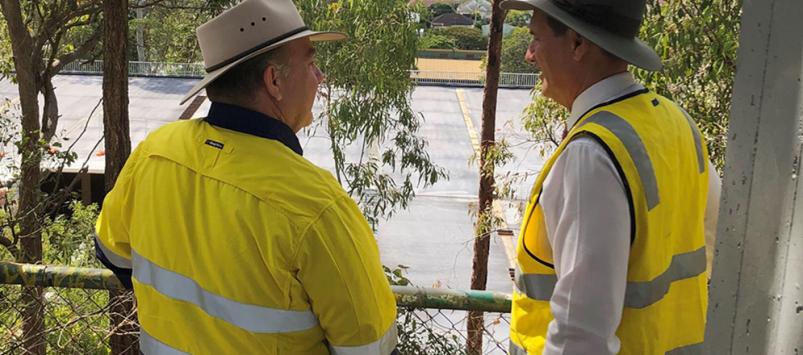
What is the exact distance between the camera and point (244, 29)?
180 centimetres

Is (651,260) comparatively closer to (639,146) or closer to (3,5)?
(639,146)

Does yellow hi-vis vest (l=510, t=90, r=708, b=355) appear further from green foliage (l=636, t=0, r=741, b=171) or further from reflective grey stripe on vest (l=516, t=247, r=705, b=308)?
green foliage (l=636, t=0, r=741, b=171)

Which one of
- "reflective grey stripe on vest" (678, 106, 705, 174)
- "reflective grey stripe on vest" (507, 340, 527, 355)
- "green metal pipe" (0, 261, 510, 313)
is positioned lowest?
"green metal pipe" (0, 261, 510, 313)

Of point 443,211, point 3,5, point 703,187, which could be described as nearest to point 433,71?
point 443,211

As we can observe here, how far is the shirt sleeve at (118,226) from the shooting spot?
1877 millimetres

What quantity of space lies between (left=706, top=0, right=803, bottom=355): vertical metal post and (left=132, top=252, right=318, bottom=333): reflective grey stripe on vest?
2.98 feet

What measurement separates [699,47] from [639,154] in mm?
5711

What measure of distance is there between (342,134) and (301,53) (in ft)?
31.3

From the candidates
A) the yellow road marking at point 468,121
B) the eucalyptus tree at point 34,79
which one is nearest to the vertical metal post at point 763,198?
the eucalyptus tree at point 34,79

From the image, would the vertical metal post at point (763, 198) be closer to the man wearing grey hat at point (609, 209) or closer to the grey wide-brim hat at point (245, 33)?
the man wearing grey hat at point (609, 209)

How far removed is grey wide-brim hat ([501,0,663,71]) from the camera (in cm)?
171

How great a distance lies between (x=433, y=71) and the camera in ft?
110

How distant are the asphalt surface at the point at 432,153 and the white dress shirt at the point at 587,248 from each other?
924cm

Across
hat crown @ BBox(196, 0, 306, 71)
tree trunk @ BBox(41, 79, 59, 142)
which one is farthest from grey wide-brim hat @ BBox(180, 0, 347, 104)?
tree trunk @ BBox(41, 79, 59, 142)
